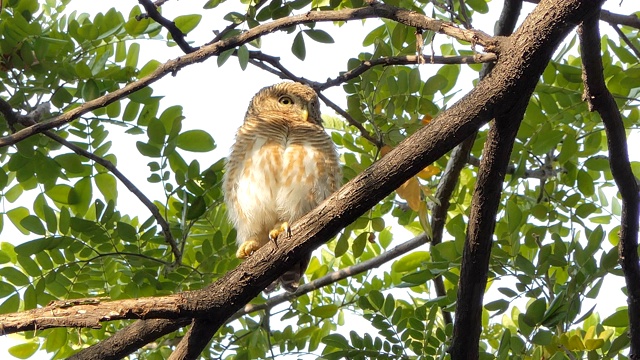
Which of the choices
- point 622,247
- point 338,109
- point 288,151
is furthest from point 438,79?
point 622,247

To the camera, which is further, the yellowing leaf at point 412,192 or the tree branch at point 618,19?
the tree branch at point 618,19

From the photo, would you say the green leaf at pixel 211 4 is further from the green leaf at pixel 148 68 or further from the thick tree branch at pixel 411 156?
the thick tree branch at pixel 411 156

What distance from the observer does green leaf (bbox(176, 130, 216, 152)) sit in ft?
12.9

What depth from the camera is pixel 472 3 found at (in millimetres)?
4023

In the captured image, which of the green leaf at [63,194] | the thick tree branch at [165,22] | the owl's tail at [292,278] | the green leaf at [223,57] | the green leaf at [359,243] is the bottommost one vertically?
the owl's tail at [292,278]

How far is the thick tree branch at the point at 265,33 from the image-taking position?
8.82 feet

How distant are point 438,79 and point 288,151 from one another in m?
0.81

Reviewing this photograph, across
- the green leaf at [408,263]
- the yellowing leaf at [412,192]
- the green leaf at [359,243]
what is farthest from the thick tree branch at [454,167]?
the yellowing leaf at [412,192]

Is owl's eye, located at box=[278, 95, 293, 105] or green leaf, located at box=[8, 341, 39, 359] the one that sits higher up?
owl's eye, located at box=[278, 95, 293, 105]

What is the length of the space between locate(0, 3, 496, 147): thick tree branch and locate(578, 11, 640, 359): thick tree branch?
34cm

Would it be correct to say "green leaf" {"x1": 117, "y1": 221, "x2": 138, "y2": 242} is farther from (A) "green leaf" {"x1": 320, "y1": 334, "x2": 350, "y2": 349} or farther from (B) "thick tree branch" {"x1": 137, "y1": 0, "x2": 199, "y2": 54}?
(A) "green leaf" {"x1": 320, "y1": 334, "x2": 350, "y2": 349}

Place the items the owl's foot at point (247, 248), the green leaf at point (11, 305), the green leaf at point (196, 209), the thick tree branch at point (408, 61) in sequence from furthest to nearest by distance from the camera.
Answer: the green leaf at point (196, 209), the owl's foot at point (247, 248), the green leaf at point (11, 305), the thick tree branch at point (408, 61)

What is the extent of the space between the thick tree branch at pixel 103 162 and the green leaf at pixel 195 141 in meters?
0.31

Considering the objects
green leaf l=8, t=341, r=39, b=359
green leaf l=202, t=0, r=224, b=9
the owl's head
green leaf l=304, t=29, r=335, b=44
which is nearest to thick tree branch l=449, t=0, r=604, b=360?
green leaf l=304, t=29, r=335, b=44
